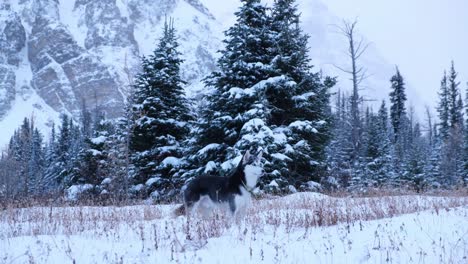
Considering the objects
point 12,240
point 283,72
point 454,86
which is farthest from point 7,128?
point 12,240

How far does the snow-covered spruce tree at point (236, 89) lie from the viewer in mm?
20203

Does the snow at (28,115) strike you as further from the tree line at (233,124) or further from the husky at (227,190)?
the husky at (227,190)

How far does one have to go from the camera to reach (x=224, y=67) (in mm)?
21734

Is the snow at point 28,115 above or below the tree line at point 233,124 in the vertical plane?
above

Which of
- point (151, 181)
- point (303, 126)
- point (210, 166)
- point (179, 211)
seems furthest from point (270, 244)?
point (151, 181)

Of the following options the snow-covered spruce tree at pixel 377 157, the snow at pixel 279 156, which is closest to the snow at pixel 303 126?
the snow at pixel 279 156

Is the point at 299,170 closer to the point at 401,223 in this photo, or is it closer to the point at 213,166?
the point at 213,166

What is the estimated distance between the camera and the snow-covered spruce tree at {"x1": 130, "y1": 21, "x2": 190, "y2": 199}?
24.6 m

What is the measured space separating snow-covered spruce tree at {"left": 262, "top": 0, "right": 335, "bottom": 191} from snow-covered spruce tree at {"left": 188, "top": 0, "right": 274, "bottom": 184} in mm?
802

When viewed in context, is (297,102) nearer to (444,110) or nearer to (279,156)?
(279,156)

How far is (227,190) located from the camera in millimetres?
9062

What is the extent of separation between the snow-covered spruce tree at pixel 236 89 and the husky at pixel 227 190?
9774mm

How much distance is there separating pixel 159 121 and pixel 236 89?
733cm

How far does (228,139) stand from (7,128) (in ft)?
577
